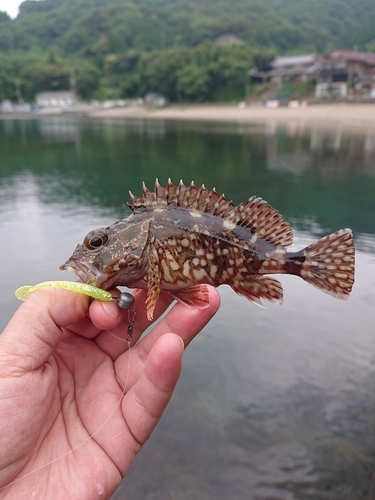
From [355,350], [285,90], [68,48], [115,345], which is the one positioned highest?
[68,48]

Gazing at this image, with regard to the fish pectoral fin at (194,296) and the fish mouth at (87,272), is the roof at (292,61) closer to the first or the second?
the fish pectoral fin at (194,296)

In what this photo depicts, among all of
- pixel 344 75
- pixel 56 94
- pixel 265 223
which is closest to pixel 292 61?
pixel 344 75

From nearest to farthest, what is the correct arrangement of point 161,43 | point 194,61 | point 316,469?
1. point 316,469
2. point 194,61
3. point 161,43

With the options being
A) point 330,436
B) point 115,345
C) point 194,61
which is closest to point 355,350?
point 330,436

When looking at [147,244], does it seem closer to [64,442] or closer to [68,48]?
[64,442]

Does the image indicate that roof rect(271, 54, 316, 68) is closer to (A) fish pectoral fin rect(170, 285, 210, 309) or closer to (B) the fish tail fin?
(B) the fish tail fin

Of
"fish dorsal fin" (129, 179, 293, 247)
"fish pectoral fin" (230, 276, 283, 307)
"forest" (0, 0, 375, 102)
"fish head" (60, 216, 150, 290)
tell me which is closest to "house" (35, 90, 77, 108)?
"forest" (0, 0, 375, 102)

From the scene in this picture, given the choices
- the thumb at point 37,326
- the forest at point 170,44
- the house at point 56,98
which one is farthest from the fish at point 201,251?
the house at point 56,98
